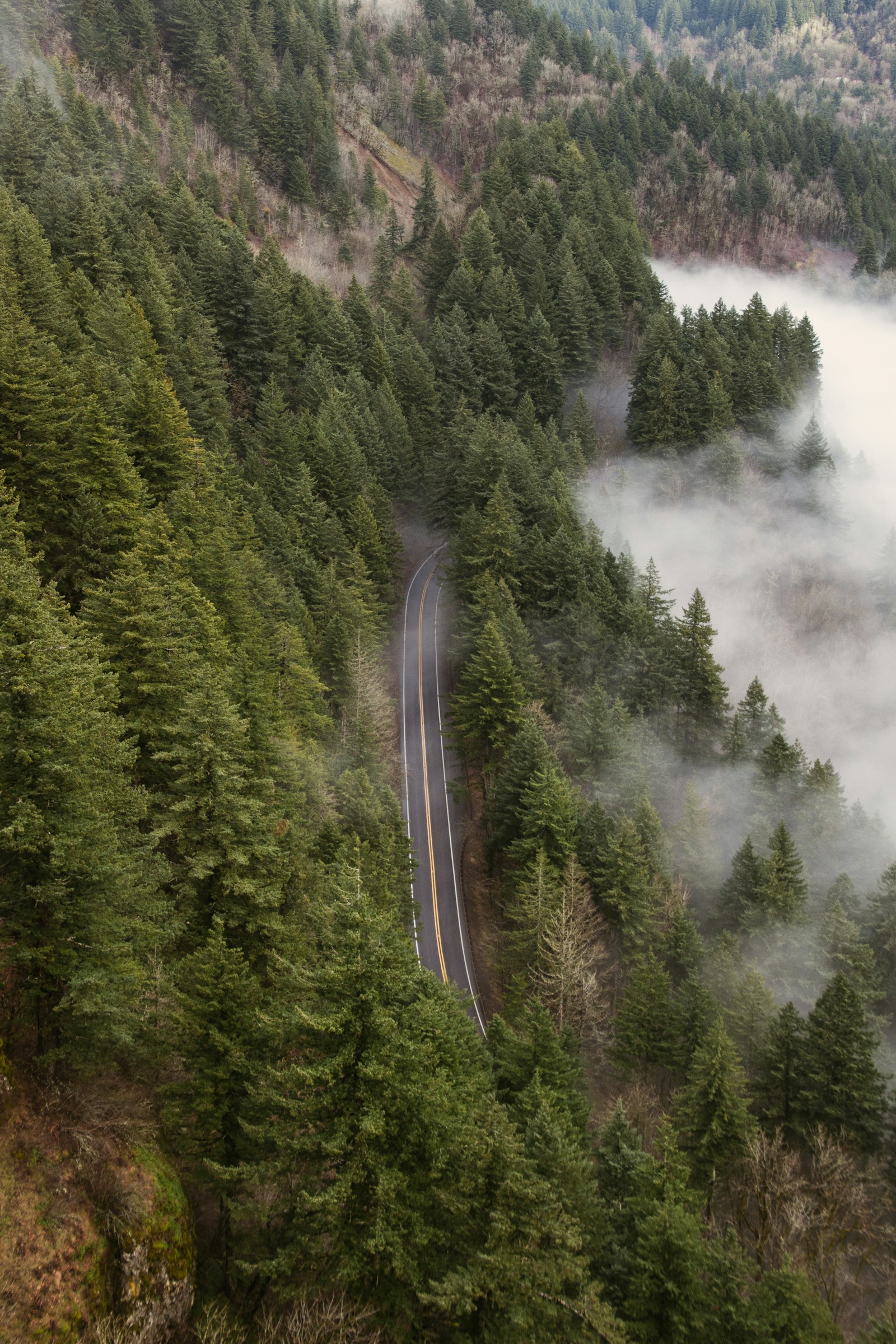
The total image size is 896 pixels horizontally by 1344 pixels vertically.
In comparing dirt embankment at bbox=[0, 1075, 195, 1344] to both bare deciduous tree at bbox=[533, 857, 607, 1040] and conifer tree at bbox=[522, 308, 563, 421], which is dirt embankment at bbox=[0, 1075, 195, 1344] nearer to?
bare deciduous tree at bbox=[533, 857, 607, 1040]

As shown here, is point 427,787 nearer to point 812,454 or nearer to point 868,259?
point 812,454

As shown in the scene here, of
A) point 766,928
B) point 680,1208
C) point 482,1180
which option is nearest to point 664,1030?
point 766,928

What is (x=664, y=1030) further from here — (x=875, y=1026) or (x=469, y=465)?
(x=469, y=465)

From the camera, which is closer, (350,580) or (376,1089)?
(376,1089)

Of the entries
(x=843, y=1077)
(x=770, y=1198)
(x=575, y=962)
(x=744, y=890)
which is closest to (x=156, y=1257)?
(x=770, y=1198)

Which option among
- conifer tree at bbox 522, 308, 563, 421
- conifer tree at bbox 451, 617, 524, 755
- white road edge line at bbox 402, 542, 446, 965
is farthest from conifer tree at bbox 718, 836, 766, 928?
conifer tree at bbox 522, 308, 563, 421

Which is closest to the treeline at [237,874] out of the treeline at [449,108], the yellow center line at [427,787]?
the yellow center line at [427,787]

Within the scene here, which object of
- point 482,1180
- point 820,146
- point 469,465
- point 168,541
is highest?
point 820,146
